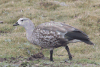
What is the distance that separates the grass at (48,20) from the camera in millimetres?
7973

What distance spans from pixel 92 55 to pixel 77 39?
2.37m

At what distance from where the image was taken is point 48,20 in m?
12.4

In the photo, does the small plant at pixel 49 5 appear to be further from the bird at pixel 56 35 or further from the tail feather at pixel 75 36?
the tail feather at pixel 75 36

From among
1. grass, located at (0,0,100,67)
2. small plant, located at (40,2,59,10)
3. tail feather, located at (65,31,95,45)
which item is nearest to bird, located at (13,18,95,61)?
tail feather, located at (65,31,95,45)

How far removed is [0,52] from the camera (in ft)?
24.8

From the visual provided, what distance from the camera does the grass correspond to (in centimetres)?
797

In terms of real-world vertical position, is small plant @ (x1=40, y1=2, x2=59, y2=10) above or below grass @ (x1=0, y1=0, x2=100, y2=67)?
above

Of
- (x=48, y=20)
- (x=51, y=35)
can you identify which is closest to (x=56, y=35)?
(x=51, y=35)

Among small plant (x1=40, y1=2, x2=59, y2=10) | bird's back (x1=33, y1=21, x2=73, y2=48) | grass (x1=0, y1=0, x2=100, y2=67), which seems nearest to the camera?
bird's back (x1=33, y1=21, x2=73, y2=48)

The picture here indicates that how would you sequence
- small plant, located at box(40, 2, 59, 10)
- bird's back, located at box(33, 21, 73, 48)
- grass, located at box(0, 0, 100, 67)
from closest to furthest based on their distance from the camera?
1. bird's back, located at box(33, 21, 73, 48)
2. grass, located at box(0, 0, 100, 67)
3. small plant, located at box(40, 2, 59, 10)

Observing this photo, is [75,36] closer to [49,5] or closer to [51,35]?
[51,35]

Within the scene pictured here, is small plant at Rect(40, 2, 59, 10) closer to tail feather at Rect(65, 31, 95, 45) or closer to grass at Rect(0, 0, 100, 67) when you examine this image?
grass at Rect(0, 0, 100, 67)

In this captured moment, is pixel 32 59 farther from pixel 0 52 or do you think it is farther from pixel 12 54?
pixel 0 52

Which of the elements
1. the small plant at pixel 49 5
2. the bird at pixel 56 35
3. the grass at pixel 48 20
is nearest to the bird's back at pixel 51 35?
the bird at pixel 56 35
